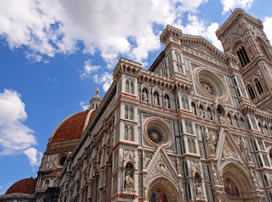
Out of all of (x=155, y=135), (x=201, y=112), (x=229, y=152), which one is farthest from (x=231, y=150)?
(x=155, y=135)

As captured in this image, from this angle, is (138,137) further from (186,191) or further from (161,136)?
(186,191)

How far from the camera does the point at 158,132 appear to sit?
19938mm

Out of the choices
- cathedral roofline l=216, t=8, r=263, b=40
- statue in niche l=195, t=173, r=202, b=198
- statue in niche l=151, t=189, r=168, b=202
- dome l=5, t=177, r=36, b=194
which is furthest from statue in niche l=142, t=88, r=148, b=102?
dome l=5, t=177, r=36, b=194

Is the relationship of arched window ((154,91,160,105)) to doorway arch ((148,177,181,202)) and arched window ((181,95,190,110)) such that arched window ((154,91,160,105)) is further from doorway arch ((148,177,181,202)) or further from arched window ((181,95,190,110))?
doorway arch ((148,177,181,202))

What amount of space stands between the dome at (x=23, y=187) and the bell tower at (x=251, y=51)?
4723 centimetres

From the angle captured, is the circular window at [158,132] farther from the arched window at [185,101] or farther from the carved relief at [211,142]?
the carved relief at [211,142]

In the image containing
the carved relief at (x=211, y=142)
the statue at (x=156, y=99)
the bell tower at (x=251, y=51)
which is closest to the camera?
the carved relief at (x=211, y=142)

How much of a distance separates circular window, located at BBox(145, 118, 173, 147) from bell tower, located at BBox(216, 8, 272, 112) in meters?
24.1

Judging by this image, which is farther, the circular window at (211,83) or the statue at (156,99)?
the circular window at (211,83)

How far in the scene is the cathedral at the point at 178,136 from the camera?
55.8 ft

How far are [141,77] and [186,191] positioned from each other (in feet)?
36.0

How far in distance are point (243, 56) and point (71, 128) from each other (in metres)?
45.9

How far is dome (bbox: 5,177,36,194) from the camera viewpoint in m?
45.2

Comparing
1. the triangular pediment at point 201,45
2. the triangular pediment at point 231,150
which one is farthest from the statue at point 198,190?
the triangular pediment at point 201,45
